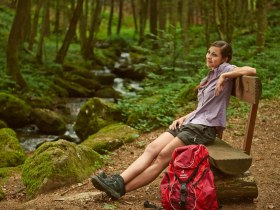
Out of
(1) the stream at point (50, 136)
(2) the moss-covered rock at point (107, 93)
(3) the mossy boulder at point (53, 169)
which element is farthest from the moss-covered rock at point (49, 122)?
(3) the mossy boulder at point (53, 169)

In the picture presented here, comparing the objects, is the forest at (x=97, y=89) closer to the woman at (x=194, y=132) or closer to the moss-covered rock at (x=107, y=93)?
the moss-covered rock at (x=107, y=93)

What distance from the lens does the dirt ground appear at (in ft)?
15.5

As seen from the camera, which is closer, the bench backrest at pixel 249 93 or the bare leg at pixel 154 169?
the bench backrest at pixel 249 93

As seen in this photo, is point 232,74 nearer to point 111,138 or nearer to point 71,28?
point 111,138

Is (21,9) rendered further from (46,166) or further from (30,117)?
(46,166)

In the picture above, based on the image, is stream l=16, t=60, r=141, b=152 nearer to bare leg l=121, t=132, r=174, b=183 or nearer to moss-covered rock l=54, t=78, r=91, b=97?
moss-covered rock l=54, t=78, r=91, b=97

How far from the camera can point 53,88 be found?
16.7 meters

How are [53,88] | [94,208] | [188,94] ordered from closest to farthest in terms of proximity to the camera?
[94,208] < [188,94] < [53,88]

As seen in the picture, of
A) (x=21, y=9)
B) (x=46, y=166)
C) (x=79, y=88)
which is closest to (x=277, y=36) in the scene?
(x=79, y=88)

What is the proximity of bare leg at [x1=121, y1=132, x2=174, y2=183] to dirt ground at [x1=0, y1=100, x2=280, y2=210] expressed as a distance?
1.10 ft

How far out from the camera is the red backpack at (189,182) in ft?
13.6

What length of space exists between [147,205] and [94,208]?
0.60 m

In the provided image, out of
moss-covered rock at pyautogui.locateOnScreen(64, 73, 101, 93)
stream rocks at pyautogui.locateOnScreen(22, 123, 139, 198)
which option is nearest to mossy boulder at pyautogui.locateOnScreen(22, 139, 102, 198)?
stream rocks at pyautogui.locateOnScreen(22, 123, 139, 198)

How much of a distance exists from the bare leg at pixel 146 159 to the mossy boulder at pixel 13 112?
332 inches
